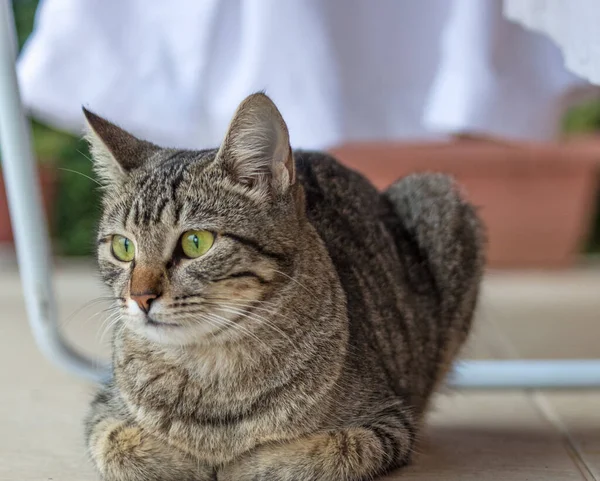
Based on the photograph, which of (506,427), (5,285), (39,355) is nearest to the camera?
(506,427)

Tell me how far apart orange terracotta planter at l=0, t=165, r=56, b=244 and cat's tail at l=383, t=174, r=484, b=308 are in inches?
106

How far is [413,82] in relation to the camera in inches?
78.6

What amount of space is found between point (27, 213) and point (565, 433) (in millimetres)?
1255

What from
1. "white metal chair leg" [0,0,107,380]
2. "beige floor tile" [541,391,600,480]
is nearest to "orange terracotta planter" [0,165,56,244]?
"white metal chair leg" [0,0,107,380]

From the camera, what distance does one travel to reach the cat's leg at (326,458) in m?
1.25

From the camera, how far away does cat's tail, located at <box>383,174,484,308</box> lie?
5.80ft

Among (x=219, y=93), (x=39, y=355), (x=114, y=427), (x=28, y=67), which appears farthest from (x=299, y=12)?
(x=39, y=355)

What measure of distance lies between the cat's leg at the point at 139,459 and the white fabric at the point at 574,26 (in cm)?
87

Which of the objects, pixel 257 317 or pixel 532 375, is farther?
pixel 532 375

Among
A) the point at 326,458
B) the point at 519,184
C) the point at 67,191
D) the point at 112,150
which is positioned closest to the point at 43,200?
the point at 67,191

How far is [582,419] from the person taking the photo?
1.79m

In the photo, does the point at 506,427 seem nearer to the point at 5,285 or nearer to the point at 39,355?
the point at 39,355

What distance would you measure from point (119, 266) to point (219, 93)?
0.78 metres

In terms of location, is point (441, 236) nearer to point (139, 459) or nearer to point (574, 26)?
point (574, 26)
